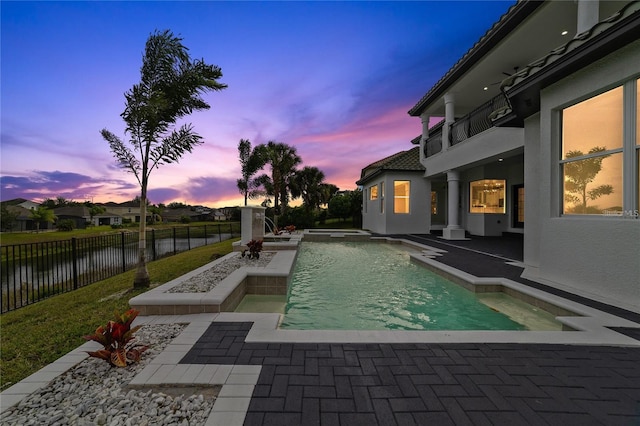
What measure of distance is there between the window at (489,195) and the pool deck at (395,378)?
11.3 metres

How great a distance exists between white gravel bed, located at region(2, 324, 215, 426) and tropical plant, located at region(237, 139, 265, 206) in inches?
772

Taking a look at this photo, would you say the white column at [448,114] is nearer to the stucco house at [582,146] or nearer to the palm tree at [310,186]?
the stucco house at [582,146]

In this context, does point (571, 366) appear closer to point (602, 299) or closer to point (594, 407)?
point (594, 407)

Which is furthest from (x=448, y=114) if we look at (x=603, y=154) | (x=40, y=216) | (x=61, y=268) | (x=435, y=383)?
(x=40, y=216)

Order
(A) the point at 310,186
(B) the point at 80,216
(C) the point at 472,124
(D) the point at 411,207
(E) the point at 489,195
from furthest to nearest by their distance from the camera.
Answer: (B) the point at 80,216 < (A) the point at 310,186 < (D) the point at 411,207 < (E) the point at 489,195 < (C) the point at 472,124

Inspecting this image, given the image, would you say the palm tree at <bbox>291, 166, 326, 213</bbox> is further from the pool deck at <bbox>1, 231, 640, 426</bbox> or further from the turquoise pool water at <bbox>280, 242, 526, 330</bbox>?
the pool deck at <bbox>1, 231, 640, 426</bbox>

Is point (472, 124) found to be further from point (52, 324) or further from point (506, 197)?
point (52, 324)

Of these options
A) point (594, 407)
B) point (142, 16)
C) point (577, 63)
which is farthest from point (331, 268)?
point (142, 16)

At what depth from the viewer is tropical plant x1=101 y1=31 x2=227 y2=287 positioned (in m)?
5.64

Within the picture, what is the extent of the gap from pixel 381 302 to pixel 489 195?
1153 centimetres

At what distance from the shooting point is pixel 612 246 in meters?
3.77

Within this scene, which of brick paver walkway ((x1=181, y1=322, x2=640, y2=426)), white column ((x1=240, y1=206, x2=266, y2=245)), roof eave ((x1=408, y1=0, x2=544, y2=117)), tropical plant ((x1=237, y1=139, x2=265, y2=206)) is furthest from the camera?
tropical plant ((x1=237, y1=139, x2=265, y2=206))

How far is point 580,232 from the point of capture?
4.21 m

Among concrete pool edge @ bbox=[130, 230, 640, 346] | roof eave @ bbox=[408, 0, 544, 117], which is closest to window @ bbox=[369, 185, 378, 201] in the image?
roof eave @ bbox=[408, 0, 544, 117]
